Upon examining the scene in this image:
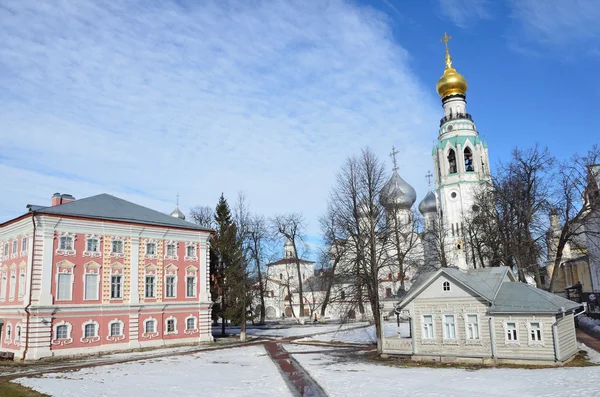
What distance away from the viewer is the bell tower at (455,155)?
211 feet

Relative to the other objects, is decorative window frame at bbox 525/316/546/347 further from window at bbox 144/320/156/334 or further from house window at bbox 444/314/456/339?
window at bbox 144/320/156/334

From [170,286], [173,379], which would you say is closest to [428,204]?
[170,286]

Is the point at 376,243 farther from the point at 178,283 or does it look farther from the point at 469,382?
the point at 178,283

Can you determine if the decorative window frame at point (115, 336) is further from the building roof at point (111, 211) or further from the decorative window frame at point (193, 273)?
the building roof at point (111, 211)

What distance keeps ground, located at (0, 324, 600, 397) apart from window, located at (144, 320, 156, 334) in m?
4.85

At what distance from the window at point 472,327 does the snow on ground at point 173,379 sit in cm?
865

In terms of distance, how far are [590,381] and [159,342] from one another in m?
25.3

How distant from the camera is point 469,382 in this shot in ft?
56.5

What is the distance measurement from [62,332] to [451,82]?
5574 cm

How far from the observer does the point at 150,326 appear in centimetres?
3253

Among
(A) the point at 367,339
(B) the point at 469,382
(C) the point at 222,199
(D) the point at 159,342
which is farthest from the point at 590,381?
(C) the point at 222,199

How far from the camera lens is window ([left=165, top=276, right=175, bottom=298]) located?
3416cm

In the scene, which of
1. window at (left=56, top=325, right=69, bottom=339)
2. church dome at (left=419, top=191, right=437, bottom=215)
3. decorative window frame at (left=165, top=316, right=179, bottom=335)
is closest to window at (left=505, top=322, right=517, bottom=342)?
decorative window frame at (left=165, top=316, right=179, bottom=335)

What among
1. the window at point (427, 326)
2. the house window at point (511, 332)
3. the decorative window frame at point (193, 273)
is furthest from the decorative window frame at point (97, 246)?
the house window at point (511, 332)
